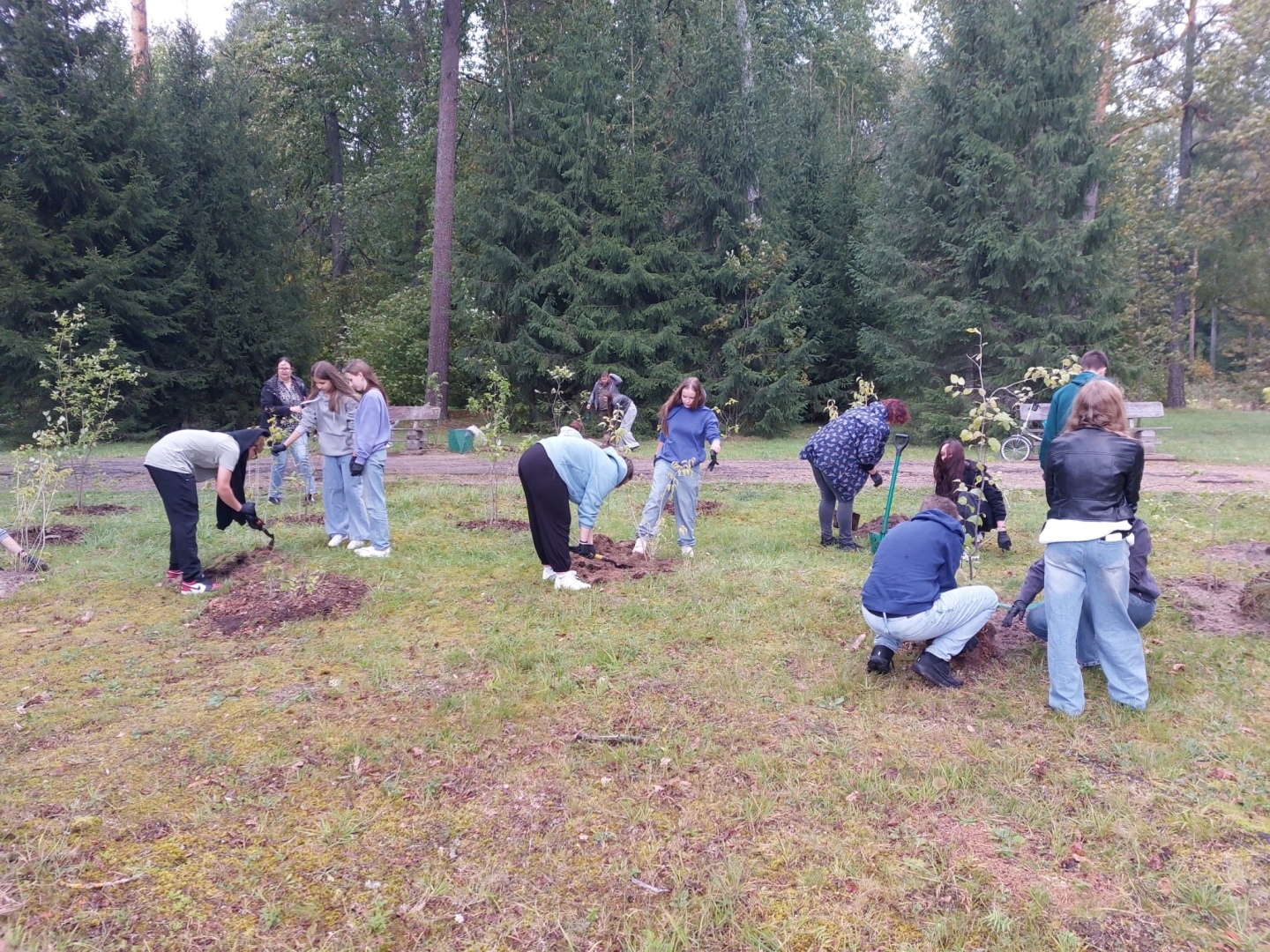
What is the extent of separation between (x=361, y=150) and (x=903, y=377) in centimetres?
1955

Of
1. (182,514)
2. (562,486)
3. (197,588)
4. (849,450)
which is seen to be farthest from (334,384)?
(849,450)

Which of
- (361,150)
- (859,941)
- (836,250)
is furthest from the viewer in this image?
(361,150)

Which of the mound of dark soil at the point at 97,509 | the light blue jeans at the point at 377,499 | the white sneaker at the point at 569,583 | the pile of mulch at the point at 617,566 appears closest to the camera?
Result: the white sneaker at the point at 569,583

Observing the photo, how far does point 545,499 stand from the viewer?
5.82 m

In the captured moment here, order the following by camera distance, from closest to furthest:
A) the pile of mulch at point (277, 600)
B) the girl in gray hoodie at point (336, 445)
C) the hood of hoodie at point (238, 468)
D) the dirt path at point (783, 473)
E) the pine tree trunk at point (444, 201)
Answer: the pile of mulch at point (277, 600) → the hood of hoodie at point (238, 468) → the girl in gray hoodie at point (336, 445) → the dirt path at point (783, 473) → the pine tree trunk at point (444, 201)

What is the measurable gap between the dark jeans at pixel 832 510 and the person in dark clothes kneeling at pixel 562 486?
1.99 meters

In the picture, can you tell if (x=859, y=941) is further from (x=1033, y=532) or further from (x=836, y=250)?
(x=836, y=250)

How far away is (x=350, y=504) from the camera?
24.0ft

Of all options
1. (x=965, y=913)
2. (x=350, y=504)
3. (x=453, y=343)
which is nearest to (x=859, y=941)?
(x=965, y=913)

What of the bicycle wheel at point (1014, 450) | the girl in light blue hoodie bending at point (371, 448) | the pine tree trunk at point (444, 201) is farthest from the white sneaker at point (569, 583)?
the pine tree trunk at point (444, 201)

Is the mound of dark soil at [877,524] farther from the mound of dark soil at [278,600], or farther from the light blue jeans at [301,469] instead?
the light blue jeans at [301,469]

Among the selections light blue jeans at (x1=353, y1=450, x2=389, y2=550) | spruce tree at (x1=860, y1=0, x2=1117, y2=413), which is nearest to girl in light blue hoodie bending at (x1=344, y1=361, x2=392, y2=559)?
light blue jeans at (x1=353, y1=450, x2=389, y2=550)

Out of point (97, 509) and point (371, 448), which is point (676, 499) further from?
point (97, 509)

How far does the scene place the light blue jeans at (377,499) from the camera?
7074 millimetres
